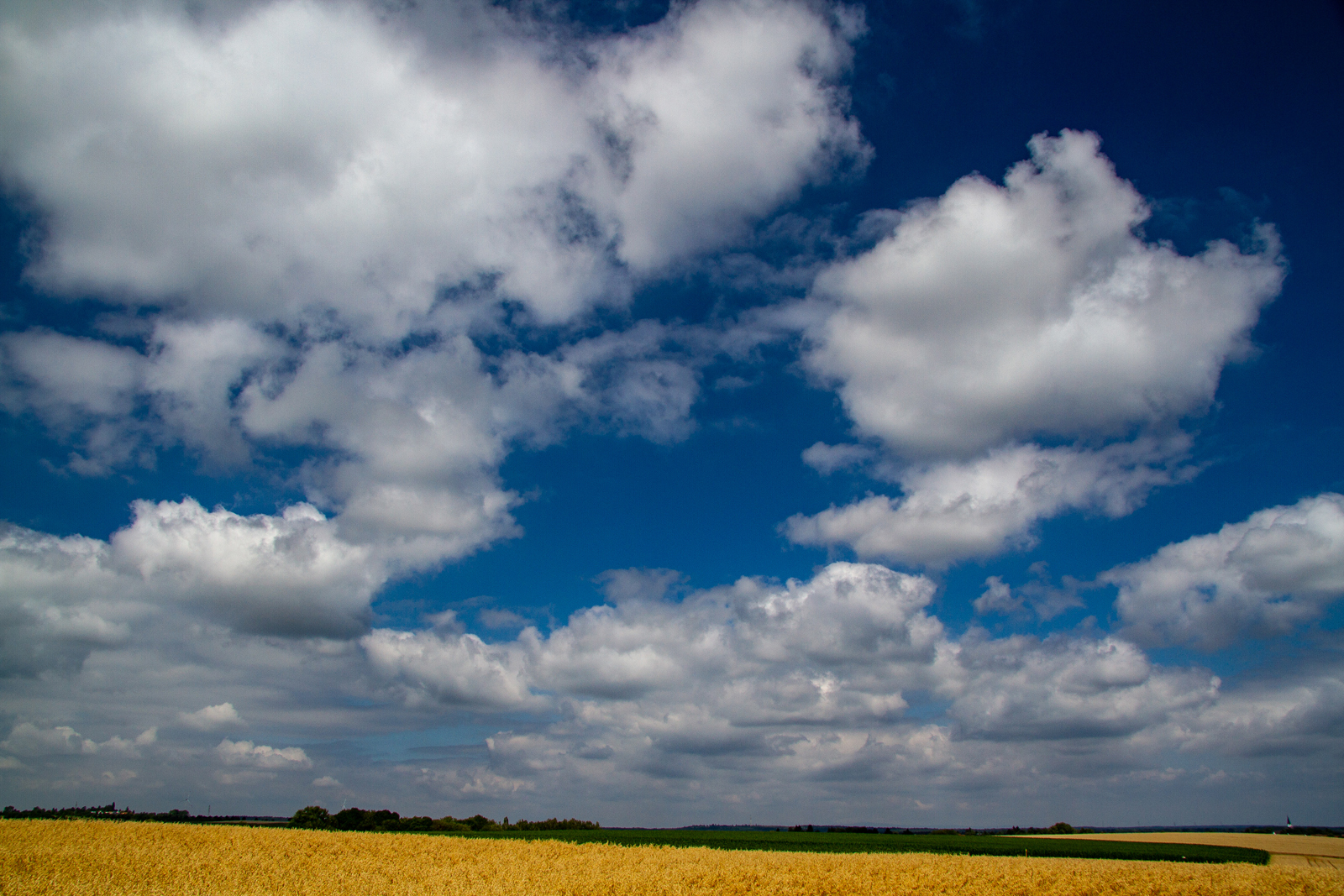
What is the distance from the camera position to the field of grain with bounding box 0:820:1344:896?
35281 mm

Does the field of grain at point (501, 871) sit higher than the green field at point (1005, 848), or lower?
higher

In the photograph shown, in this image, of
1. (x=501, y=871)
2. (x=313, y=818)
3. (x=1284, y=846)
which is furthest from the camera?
(x=313, y=818)

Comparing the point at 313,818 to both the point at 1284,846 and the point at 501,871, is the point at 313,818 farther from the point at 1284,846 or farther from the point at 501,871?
the point at 1284,846

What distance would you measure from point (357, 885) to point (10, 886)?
15348 mm

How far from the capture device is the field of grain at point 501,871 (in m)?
35.3

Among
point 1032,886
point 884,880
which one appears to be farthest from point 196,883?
point 1032,886

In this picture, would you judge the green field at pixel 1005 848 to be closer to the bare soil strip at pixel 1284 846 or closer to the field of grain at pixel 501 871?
the bare soil strip at pixel 1284 846

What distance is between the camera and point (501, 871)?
138 feet

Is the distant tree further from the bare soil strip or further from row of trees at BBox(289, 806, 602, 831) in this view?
the bare soil strip

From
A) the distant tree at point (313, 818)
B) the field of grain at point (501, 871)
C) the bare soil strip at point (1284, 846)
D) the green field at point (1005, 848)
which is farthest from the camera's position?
the distant tree at point (313, 818)

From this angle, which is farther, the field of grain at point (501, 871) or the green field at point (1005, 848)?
the green field at point (1005, 848)

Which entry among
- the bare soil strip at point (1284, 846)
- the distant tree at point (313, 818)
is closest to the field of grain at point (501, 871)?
the bare soil strip at point (1284, 846)

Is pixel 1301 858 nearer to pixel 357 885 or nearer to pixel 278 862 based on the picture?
pixel 357 885

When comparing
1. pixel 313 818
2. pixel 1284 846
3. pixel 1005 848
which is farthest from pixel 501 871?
pixel 1284 846
